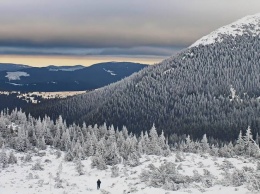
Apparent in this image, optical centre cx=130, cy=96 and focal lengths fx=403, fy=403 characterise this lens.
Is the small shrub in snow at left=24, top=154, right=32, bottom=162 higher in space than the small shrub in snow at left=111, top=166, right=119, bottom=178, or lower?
lower

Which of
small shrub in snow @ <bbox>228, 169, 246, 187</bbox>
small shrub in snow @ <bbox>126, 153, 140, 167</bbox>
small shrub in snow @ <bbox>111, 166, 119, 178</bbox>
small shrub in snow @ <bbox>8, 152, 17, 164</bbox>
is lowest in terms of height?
small shrub in snow @ <bbox>8, 152, 17, 164</bbox>

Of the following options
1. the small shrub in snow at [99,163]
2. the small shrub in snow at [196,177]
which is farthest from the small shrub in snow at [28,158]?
the small shrub in snow at [196,177]

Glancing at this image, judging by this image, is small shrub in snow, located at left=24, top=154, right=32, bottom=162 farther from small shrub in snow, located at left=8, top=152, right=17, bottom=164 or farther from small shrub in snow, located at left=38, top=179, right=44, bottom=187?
small shrub in snow, located at left=38, top=179, right=44, bottom=187

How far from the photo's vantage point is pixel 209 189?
54531 mm

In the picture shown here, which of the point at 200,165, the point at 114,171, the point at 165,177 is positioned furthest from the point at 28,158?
the point at 200,165

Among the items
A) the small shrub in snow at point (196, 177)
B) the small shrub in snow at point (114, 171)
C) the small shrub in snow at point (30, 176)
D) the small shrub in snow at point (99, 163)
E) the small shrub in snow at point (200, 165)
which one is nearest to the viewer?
the small shrub in snow at point (196, 177)

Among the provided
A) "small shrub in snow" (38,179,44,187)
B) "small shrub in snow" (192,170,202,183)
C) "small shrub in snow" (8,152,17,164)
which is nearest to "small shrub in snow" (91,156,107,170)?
"small shrub in snow" (38,179,44,187)

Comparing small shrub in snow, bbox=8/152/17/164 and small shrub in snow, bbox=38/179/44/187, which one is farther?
small shrub in snow, bbox=8/152/17/164

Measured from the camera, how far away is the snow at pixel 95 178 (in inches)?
2249

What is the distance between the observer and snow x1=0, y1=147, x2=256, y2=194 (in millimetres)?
57125

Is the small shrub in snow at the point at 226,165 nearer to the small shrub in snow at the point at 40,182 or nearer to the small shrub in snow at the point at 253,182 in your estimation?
the small shrub in snow at the point at 253,182

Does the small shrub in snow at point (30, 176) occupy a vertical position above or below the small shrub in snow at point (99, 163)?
below

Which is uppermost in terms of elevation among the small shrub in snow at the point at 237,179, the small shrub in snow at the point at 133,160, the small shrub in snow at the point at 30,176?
the small shrub in snow at the point at 237,179

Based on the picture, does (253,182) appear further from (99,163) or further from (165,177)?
(99,163)
